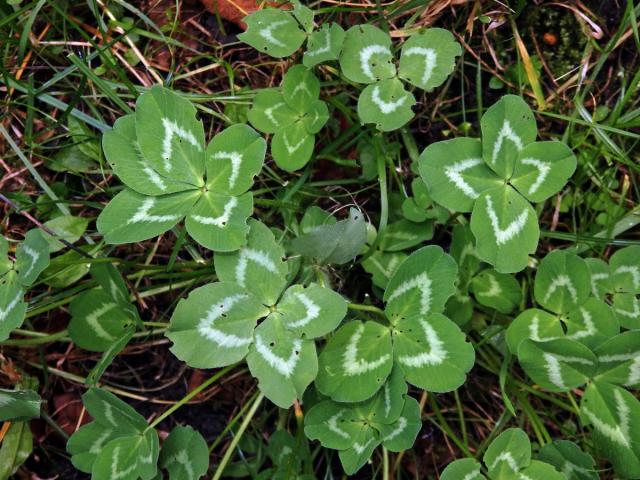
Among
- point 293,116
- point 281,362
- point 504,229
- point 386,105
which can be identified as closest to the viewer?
point 281,362

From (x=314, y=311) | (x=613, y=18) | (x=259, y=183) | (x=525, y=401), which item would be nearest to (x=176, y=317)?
(x=314, y=311)

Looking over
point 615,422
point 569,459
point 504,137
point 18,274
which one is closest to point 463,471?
point 569,459

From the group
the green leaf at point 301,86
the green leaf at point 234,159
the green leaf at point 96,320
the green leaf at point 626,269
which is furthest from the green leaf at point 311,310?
the green leaf at point 626,269

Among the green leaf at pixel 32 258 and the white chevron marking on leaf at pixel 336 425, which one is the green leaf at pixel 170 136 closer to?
the green leaf at pixel 32 258

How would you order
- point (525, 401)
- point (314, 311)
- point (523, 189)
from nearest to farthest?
point (314, 311) < point (523, 189) < point (525, 401)

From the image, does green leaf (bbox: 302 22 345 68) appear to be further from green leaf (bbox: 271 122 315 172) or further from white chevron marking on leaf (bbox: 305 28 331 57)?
green leaf (bbox: 271 122 315 172)

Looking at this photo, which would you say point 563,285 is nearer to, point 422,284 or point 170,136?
point 422,284

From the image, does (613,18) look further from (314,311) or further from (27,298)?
(27,298)
